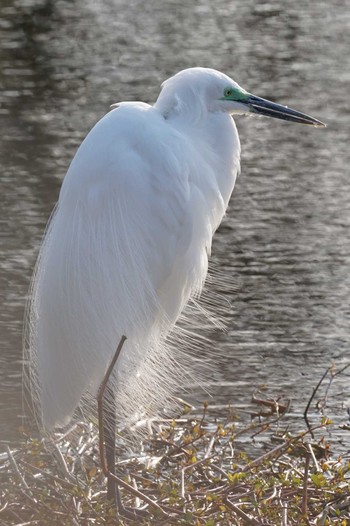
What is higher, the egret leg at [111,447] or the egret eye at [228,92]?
the egret eye at [228,92]

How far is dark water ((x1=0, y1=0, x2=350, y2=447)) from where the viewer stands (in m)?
5.40

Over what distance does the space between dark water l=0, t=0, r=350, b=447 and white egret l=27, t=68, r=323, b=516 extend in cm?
96

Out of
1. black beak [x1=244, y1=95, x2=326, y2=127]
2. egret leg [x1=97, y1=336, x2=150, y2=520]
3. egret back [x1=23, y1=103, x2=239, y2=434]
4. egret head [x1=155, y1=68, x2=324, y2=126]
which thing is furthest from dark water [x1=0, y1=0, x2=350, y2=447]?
egret head [x1=155, y1=68, x2=324, y2=126]

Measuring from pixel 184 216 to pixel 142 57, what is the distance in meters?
6.31

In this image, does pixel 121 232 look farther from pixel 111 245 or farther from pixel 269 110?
pixel 269 110

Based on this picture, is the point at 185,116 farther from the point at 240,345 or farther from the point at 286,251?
the point at 286,251

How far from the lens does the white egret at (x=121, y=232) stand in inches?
144

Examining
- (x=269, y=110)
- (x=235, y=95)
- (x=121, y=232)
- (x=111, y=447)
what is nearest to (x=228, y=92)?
(x=235, y=95)

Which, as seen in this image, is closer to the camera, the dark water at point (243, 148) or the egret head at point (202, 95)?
the egret head at point (202, 95)

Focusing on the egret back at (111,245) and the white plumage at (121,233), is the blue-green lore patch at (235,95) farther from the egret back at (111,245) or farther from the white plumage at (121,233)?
the egret back at (111,245)

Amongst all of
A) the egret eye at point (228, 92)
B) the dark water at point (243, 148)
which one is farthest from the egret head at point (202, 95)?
the dark water at point (243, 148)

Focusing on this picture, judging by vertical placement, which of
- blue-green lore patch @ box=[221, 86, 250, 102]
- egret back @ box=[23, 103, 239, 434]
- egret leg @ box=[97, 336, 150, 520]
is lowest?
egret leg @ box=[97, 336, 150, 520]

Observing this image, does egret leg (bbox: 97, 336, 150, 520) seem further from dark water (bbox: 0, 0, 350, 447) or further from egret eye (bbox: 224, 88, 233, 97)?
egret eye (bbox: 224, 88, 233, 97)

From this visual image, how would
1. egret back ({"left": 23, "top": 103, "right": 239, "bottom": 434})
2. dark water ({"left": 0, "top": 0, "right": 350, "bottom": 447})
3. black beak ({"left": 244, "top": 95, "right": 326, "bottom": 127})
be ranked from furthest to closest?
dark water ({"left": 0, "top": 0, "right": 350, "bottom": 447}), black beak ({"left": 244, "top": 95, "right": 326, "bottom": 127}), egret back ({"left": 23, "top": 103, "right": 239, "bottom": 434})
